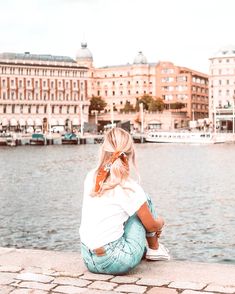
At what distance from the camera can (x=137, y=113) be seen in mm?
186500

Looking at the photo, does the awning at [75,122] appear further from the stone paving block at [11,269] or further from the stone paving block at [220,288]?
the stone paving block at [220,288]

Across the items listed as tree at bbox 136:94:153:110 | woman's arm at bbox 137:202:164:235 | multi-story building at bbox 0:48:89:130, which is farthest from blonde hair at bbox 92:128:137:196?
tree at bbox 136:94:153:110

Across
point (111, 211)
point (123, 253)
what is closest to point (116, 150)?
point (111, 211)

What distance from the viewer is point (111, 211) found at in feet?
27.6

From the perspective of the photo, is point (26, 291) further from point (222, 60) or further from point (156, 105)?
point (222, 60)

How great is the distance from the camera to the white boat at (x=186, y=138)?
11876cm

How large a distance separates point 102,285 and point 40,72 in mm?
178502

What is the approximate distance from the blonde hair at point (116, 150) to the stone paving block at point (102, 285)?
1.18m

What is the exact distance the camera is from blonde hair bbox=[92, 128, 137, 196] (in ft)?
27.1

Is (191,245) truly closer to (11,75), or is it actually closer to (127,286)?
(127,286)

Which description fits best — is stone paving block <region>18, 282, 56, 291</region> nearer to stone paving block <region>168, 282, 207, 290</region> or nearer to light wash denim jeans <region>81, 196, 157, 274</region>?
light wash denim jeans <region>81, 196, 157, 274</region>

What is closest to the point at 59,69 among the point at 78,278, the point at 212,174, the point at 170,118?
the point at 170,118

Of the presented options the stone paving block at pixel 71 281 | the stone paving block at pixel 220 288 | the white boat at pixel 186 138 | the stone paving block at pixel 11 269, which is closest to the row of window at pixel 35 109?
the white boat at pixel 186 138

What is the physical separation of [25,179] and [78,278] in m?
38.6
